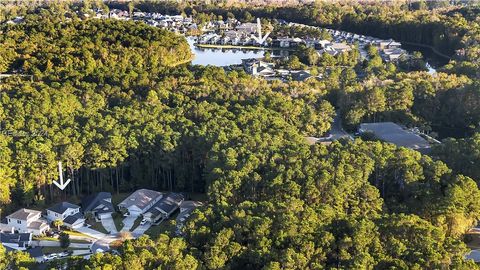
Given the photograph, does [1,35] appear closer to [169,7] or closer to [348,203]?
[348,203]

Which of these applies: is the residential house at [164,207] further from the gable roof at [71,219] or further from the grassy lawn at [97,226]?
the gable roof at [71,219]

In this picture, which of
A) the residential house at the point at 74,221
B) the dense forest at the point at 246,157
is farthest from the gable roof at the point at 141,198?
the residential house at the point at 74,221

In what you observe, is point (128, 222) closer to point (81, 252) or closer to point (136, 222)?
point (136, 222)

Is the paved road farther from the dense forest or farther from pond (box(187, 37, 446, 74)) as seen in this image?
pond (box(187, 37, 446, 74))

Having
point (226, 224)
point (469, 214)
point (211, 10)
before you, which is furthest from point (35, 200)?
point (211, 10)

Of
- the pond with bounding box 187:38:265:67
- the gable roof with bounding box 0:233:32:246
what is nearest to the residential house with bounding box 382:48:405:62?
the pond with bounding box 187:38:265:67
